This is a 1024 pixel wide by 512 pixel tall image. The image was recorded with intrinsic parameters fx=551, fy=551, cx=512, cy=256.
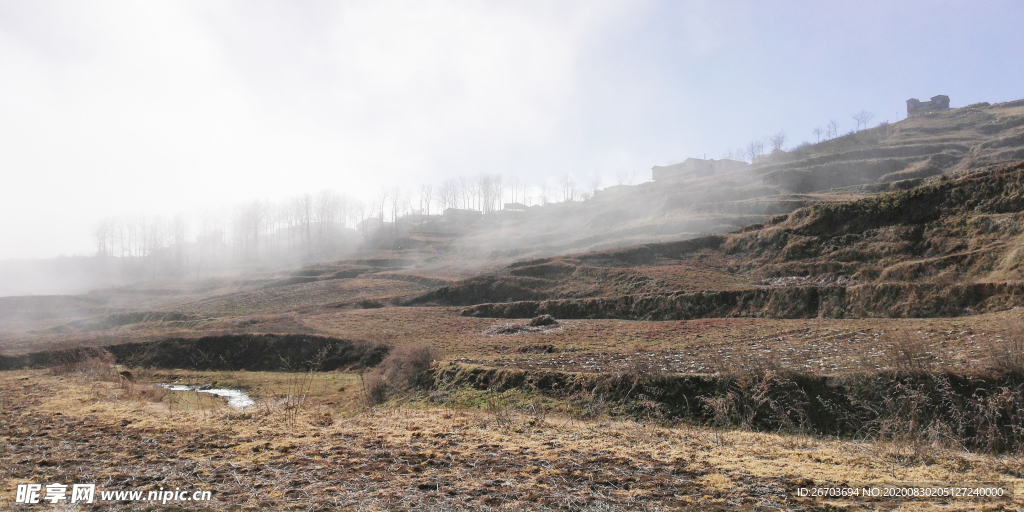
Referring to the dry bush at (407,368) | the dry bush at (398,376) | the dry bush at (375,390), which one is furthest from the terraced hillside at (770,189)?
the dry bush at (375,390)

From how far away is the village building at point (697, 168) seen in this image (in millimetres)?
120250

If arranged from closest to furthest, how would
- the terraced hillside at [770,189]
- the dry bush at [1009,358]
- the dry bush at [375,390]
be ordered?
the dry bush at [1009,358]
the dry bush at [375,390]
the terraced hillside at [770,189]

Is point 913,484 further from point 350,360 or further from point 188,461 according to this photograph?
point 350,360

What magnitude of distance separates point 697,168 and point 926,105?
6248 cm

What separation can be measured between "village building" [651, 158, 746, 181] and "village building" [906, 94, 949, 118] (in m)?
48.7

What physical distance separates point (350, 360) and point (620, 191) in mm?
99476

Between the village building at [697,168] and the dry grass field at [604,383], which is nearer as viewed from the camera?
the dry grass field at [604,383]

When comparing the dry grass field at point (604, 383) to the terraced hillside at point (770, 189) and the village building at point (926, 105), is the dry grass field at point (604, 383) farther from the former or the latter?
the village building at point (926, 105)

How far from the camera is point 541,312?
4078 cm

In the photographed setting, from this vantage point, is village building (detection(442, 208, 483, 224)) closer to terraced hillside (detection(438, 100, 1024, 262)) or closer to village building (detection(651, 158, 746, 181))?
terraced hillside (detection(438, 100, 1024, 262))

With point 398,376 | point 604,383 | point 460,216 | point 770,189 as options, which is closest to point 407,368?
point 398,376

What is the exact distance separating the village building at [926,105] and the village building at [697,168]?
48.7 metres

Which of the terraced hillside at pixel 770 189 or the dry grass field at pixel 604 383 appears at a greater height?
the terraced hillside at pixel 770 189

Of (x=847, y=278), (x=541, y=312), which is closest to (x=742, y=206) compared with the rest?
(x=847, y=278)
